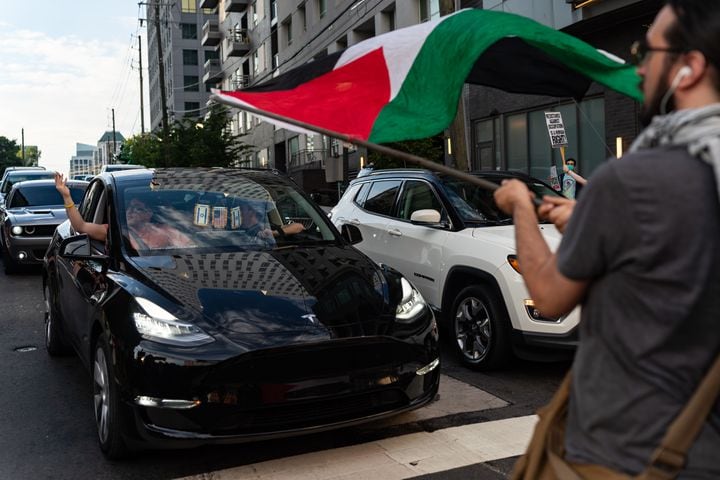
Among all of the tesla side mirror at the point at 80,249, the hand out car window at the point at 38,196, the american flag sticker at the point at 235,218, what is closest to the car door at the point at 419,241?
the american flag sticker at the point at 235,218

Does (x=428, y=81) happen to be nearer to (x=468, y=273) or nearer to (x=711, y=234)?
(x=711, y=234)

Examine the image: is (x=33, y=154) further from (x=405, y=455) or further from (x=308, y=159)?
(x=405, y=455)

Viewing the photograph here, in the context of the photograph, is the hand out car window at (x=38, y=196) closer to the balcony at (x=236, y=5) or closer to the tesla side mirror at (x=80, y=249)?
the tesla side mirror at (x=80, y=249)

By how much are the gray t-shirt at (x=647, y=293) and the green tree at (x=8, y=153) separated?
132 metres

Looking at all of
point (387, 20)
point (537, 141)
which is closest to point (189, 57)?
point (387, 20)

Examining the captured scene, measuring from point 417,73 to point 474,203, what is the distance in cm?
382

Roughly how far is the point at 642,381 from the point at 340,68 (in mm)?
1961

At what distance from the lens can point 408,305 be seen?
4.51 meters

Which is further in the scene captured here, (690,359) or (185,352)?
(185,352)

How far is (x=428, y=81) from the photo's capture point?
2998mm

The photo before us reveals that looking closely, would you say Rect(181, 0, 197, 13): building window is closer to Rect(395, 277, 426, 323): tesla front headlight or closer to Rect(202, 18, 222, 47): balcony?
Rect(202, 18, 222, 47): balcony

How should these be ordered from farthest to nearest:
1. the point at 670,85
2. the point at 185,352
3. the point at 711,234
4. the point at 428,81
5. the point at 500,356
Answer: the point at 500,356, the point at 185,352, the point at 428,81, the point at 670,85, the point at 711,234

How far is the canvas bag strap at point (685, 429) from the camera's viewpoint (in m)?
1.49

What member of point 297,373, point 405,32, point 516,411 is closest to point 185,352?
point 297,373
